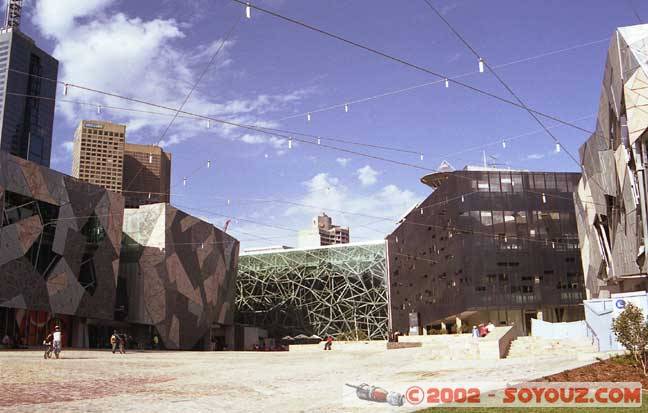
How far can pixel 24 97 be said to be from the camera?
131 m

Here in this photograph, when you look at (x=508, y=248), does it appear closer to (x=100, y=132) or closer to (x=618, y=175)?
(x=618, y=175)

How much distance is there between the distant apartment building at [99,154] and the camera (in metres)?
127

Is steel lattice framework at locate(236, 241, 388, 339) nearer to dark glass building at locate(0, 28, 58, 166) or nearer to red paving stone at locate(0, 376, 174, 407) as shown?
dark glass building at locate(0, 28, 58, 166)

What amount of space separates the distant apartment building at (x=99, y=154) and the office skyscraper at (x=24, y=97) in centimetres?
883

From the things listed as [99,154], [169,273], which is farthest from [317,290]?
[99,154]

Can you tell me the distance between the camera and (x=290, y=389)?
1688 centimetres

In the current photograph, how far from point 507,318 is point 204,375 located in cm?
5342

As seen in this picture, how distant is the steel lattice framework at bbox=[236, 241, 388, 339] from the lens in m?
105

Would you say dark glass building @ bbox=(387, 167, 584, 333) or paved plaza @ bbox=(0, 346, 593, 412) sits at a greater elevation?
dark glass building @ bbox=(387, 167, 584, 333)

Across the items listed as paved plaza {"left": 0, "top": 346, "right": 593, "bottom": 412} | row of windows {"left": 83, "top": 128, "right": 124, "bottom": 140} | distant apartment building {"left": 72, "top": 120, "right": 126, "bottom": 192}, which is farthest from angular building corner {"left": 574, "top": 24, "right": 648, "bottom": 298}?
row of windows {"left": 83, "top": 128, "right": 124, "bottom": 140}

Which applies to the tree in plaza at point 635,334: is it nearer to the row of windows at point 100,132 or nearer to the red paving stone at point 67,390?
the red paving stone at point 67,390

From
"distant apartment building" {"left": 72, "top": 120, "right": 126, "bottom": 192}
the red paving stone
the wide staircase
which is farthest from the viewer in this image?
"distant apartment building" {"left": 72, "top": 120, "right": 126, "bottom": 192}

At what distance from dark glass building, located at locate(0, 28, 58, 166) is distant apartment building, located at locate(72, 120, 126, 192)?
27.7 ft

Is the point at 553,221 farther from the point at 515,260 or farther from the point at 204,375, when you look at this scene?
the point at 204,375
